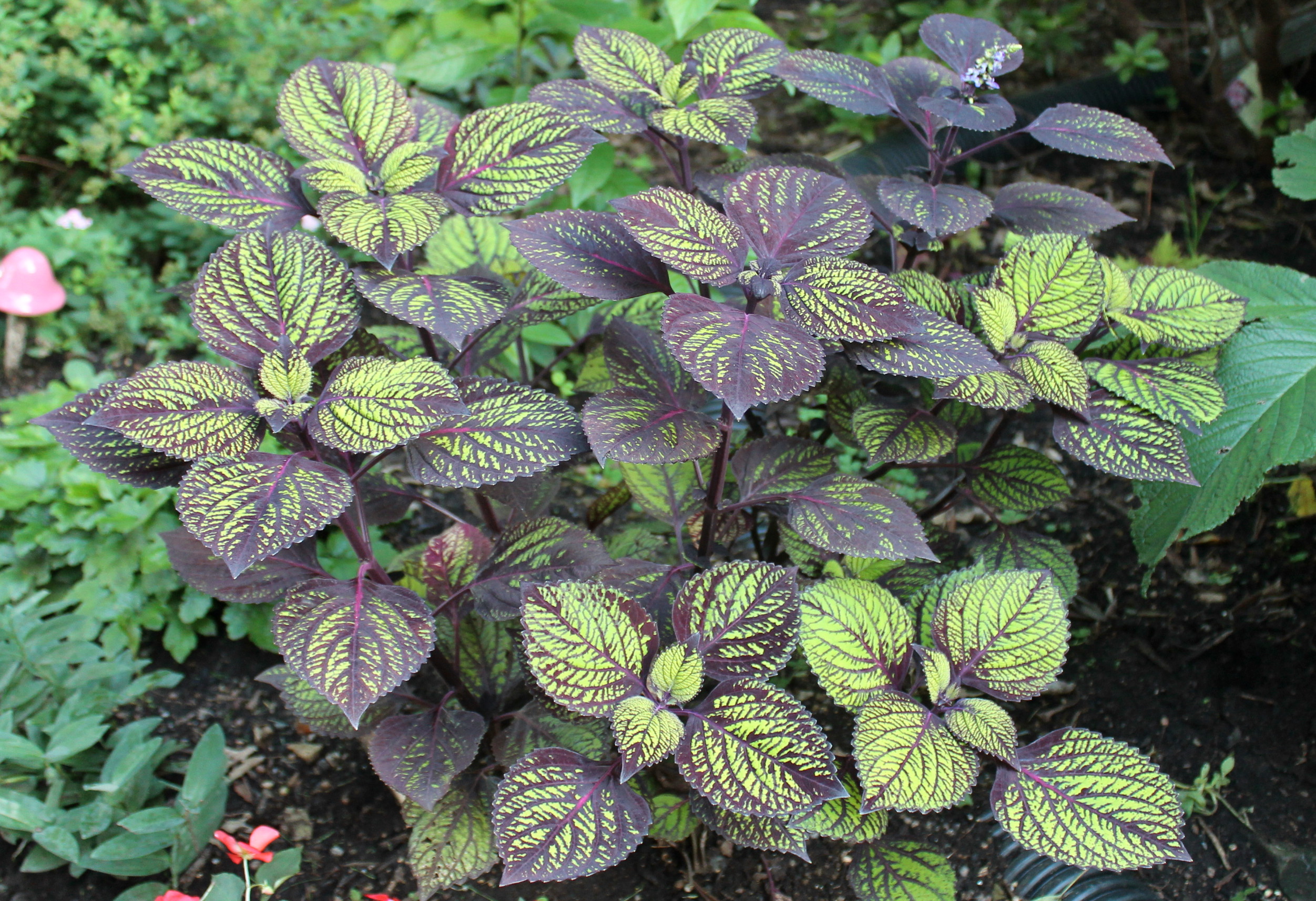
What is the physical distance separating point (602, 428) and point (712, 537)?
38 cm

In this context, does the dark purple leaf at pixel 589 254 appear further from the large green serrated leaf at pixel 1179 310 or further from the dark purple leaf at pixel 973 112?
the large green serrated leaf at pixel 1179 310

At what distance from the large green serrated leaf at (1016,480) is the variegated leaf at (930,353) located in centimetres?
30

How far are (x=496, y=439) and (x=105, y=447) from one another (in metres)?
0.49

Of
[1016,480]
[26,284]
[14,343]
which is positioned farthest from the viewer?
[14,343]

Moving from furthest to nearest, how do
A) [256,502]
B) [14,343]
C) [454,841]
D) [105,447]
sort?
[14,343] → [454,841] → [105,447] → [256,502]

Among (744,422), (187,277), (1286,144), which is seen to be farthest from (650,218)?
(187,277)

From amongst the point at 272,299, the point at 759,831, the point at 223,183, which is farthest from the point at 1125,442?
the point at 223,183

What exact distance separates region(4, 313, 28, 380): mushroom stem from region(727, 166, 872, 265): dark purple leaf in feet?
7.42

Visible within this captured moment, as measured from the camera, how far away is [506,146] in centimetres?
139

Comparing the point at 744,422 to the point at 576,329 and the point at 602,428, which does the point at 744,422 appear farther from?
the point at 576,329

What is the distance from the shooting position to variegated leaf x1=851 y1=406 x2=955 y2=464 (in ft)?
4.53

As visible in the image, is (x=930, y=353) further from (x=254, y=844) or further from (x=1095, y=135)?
(x=254, y=844)

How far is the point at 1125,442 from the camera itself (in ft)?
4.51

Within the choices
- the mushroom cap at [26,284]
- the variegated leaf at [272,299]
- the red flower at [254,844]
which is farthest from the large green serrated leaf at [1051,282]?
the mushroom cap at [26,284]
